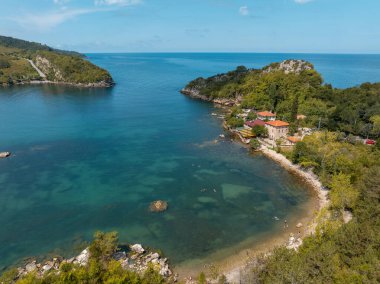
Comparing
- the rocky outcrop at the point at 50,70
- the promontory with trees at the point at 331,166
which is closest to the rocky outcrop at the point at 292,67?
the promontory with trees at the point at 331,166

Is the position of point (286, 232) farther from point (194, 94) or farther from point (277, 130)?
point (194, 94)

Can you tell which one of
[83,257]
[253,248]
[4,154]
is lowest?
[253,248]

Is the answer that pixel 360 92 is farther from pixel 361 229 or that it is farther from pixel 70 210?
pixel 70 210

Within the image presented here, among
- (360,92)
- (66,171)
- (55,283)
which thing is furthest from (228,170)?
(360,92)

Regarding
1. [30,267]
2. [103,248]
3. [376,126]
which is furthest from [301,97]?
[30,267]

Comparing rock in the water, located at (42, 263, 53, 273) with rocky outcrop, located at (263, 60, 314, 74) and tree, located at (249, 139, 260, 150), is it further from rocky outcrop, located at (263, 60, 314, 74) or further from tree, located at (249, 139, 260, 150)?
rocky outcrop, located at (263, 60, 314, 74)

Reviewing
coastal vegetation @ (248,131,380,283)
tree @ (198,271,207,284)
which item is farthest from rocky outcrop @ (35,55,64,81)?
tree @ (198,271,207,284)
